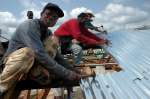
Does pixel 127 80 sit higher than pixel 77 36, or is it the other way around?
pixel 77 36

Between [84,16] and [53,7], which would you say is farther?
[84,16]

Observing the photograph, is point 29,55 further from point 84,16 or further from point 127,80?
point 84,16

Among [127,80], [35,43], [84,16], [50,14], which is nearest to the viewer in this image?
[127,80]

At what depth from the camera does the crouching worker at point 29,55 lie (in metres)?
4.04

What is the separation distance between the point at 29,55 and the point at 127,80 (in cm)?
132

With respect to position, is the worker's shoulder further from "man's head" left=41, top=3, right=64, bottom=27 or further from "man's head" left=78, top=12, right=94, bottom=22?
"man's head" left=78, top=12, right=94, bottom=22

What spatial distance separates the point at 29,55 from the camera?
4.07 m

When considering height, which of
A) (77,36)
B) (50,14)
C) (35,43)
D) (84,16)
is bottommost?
(77,36)

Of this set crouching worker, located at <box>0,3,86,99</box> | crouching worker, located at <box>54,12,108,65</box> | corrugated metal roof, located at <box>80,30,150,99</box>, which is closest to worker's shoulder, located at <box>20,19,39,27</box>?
crouching worker, located at <box>0,3,86,99</box>

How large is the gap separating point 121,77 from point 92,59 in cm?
499

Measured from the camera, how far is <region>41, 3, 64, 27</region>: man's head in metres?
4.29

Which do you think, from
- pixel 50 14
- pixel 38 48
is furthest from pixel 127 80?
pixel 50 14

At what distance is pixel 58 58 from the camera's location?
492cm

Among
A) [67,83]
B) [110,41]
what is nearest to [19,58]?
[67,83]
